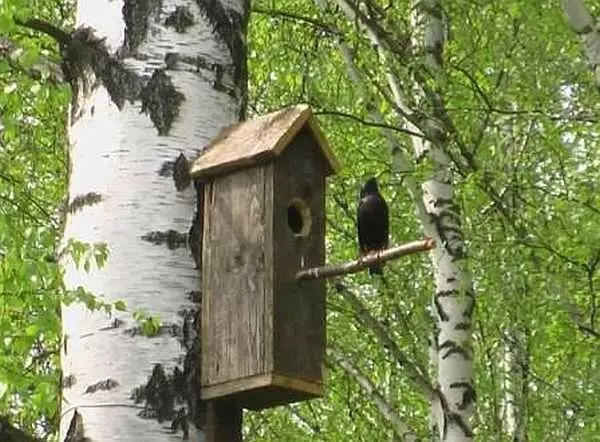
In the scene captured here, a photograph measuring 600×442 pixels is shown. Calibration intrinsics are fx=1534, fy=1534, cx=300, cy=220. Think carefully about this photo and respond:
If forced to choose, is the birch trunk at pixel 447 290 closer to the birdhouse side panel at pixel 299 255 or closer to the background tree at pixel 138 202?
the birdhouse side panel at pixel 299 255

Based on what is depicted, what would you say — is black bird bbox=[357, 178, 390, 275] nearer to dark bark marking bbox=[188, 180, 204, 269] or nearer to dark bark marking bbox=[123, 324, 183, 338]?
dark bark marking bbox=[188, 180, 204, 269]

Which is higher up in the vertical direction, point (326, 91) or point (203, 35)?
point (326, 91)

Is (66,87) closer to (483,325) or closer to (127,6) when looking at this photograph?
(127,6)

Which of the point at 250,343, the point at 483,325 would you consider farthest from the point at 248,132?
the point at 483,325

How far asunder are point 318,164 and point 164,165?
622 millimetres

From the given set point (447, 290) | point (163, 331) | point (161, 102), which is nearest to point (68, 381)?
point (163, 331)

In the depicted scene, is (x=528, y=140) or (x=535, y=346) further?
(x=535, y=346)

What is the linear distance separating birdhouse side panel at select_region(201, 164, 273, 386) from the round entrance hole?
0.46 ft

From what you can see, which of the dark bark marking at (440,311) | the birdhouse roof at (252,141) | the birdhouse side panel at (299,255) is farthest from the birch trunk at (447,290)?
the birdhouse roof at (252,141)

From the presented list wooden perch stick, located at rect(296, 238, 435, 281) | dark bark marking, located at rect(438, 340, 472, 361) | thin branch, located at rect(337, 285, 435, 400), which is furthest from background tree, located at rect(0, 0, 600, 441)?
wooden perch stick, located at rect(296, 238, 435, 281)

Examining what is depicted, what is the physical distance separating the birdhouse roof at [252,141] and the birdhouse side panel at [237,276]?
6 centimetres

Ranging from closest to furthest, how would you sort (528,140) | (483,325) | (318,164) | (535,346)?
1. (318,164)
2. (528,140)
3. (535,346)
4. (483,325)

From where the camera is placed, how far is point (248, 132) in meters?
3.51

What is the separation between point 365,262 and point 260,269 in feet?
0.84
